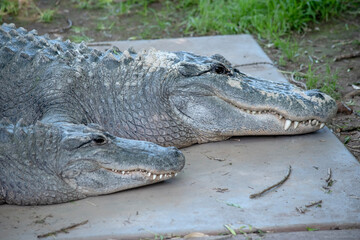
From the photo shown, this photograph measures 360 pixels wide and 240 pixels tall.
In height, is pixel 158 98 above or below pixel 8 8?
below

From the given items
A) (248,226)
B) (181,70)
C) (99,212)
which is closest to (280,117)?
(181,70)

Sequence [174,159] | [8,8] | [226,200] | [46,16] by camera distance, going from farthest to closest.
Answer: [8,8] → [46,16] → [174,159] → [226,200]

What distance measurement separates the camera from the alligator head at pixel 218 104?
15.4 ft

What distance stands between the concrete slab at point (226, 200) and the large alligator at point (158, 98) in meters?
0.20

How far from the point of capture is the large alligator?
4.69m

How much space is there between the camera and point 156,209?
376cm

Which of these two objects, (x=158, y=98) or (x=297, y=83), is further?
(x=297, y=83)

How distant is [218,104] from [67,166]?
1530 millimetres

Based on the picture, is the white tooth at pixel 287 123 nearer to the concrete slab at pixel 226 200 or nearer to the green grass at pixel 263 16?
the concrete slab at pixel 226 200

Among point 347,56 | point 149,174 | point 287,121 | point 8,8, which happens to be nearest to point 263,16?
point 347,56

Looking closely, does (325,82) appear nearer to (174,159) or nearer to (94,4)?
(174,159)

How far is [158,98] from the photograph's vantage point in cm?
479

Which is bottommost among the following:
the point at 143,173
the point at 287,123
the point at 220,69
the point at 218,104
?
the point at 287,123

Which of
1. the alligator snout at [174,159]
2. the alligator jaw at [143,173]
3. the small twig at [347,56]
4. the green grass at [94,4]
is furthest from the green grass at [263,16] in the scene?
the alligator jaw at [143,173]
